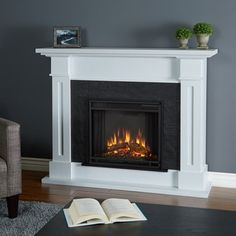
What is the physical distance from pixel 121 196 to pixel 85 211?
1.68 meters

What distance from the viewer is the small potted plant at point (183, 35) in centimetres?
397

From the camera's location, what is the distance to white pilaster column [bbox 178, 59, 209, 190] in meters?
3.93

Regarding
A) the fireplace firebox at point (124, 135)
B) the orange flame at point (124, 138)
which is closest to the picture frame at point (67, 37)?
the fireplace firebox at point (124, 135)

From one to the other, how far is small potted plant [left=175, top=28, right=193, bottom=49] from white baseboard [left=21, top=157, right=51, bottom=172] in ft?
5.06

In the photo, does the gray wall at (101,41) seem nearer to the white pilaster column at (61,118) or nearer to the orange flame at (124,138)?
the white pilaster column at (61,118)

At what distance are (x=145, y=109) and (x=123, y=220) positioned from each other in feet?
6.18

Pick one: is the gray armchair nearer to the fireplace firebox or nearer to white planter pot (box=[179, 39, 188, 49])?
the fireplace firebox

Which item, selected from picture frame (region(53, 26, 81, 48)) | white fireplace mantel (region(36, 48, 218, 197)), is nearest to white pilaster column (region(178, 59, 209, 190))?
white fireplace mantel (region(36, 48, 218, 197))

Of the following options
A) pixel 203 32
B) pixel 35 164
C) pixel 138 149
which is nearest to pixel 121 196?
pixel 138 149

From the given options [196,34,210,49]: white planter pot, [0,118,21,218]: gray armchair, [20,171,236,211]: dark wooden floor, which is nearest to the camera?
[0,118,21,218]: gray armchair

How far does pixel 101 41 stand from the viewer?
4.38 meters

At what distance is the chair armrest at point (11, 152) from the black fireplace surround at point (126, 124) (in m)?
0.89

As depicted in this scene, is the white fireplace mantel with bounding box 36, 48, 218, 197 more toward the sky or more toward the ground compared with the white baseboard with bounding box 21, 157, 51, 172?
more toward the sky

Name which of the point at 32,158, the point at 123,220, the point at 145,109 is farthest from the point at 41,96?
the point at 123,220
